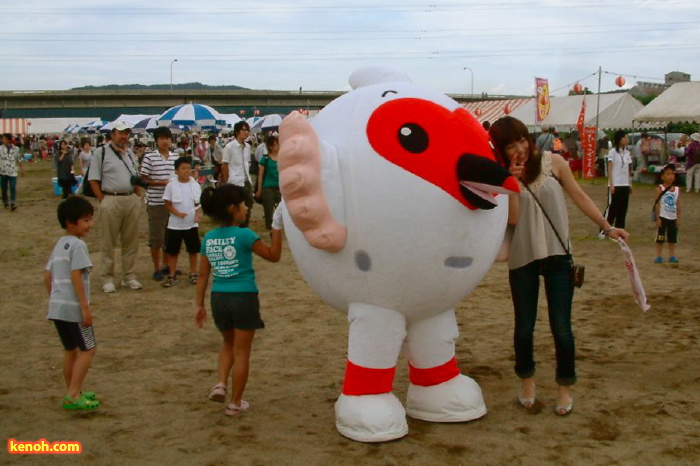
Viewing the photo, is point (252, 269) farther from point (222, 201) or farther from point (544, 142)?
point (544, 142)

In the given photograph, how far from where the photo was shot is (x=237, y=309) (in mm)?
4684

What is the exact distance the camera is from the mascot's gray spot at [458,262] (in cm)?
419

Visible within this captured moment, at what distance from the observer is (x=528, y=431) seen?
4500 millimetres

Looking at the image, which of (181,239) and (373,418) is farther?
(181,239)

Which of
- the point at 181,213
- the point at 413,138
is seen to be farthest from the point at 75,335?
the point at 181,213

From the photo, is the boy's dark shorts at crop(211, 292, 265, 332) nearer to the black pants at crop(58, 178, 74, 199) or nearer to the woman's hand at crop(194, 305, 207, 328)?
the woman's hand at crop(194, 305, 207, 328)

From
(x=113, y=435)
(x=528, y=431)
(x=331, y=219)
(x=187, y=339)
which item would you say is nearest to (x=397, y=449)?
(x=528, y=431)

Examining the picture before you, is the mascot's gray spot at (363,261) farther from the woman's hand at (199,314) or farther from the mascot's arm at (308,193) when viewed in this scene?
the woman's hand at (199,314)

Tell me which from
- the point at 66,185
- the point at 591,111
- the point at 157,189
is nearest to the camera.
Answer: the point at 157,189

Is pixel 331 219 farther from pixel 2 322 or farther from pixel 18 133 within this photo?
pixel 18 133

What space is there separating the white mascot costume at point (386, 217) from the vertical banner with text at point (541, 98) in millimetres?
23332

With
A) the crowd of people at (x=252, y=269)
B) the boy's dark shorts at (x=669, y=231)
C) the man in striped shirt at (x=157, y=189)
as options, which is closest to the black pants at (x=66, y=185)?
the man in striped shirt at (x=157, y=189)

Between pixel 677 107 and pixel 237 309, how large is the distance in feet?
67.2

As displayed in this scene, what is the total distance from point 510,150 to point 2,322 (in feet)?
18.2
